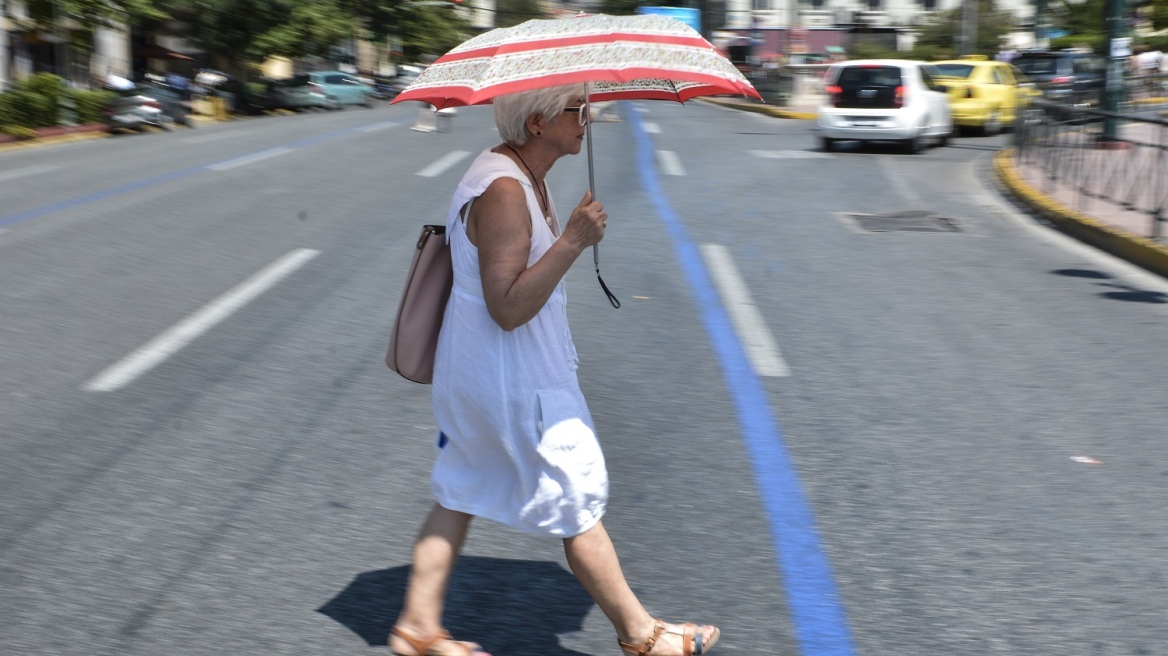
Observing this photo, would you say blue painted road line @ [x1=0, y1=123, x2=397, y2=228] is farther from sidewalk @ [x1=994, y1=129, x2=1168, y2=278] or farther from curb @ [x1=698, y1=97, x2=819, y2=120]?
curb @ [x1=698, y1=97, x2=819, y2=120]

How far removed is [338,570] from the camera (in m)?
3.85

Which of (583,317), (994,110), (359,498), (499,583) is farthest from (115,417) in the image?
(994,110)

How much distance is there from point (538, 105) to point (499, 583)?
61.0 inches

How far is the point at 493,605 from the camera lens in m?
3.63

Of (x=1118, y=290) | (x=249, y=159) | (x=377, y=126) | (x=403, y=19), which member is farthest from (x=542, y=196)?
(x=403, y=19)

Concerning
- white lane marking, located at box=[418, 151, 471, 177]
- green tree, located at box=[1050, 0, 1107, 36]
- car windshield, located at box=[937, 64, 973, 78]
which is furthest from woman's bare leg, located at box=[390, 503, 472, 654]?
green tree, located at box=[1050, 0, 1107, 36]

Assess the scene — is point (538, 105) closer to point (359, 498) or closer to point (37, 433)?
point (359, 498)

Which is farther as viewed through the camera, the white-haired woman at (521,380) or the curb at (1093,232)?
the curb at (1093,232)

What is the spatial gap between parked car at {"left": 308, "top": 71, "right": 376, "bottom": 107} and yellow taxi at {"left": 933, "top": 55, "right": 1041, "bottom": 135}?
24427 millimetres

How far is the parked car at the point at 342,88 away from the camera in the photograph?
4353 cm

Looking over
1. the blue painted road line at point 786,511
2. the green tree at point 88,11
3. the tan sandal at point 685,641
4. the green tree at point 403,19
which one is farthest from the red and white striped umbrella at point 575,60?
the green tree at point 403,19

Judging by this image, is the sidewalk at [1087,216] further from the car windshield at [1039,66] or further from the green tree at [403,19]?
the green tree at [403,19]

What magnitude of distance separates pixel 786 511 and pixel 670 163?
1351 cm

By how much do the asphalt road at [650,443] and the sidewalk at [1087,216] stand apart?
316mm
